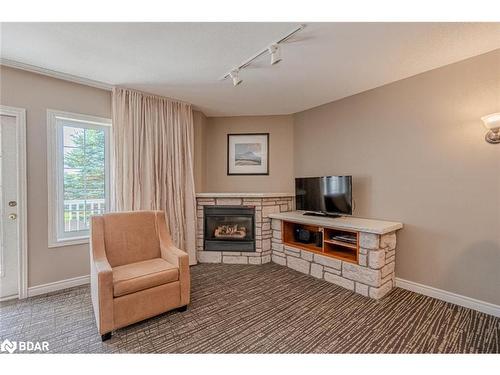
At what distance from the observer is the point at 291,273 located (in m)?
3.29

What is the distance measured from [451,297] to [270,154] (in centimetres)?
309

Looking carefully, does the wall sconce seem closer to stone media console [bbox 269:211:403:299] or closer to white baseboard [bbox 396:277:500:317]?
stone media console [bbox 269:211:403:299]

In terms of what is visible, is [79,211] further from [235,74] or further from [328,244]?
[328,244]

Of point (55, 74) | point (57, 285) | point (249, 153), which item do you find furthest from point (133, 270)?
point (249, 153)

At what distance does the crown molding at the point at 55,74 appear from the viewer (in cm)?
242

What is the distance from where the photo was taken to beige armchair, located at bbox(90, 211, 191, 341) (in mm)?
1894

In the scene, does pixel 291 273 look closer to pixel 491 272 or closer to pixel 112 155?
pixel 491 272

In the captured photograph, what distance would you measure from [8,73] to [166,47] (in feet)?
5.95

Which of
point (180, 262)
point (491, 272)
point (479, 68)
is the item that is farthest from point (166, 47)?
point (491, 272)

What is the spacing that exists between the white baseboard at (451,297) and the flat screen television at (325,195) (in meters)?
1.04

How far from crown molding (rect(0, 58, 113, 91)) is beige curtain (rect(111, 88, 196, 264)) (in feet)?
0.54

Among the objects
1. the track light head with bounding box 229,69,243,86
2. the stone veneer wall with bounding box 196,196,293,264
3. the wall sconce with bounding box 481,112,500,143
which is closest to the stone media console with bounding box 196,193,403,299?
the stone veneer wall with bounding box 196,196,293,264

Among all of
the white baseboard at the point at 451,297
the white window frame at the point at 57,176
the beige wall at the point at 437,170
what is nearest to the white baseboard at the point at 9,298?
the white window frame at the point at 57,176

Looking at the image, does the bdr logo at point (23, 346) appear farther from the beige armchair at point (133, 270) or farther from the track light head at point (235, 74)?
the track light head at point (235, 74)
